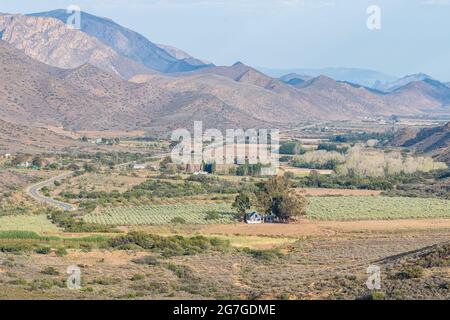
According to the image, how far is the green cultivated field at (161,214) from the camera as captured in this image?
6062 centimetres

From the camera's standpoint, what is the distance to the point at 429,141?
5546 inches

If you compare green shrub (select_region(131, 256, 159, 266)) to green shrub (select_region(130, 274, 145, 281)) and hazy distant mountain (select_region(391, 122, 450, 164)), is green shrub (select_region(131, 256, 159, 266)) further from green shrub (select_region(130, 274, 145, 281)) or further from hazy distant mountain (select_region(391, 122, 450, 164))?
hazy distant mountain (select_region(391, 122, 450, 164))

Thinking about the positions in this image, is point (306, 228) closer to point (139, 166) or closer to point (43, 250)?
point (43, 250)

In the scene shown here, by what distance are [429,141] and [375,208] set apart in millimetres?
74656

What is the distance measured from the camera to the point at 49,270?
35.8 m

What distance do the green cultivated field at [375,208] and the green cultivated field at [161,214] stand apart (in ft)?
24.5

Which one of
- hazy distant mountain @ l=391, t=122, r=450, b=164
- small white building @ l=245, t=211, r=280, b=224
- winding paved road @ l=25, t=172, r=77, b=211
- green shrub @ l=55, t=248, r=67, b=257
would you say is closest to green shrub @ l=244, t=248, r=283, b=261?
green shrub @ l=55, t=248, r=67, b=257

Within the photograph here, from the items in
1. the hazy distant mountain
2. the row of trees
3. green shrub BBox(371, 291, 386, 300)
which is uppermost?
the hazy distant mountain

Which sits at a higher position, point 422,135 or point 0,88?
point 0,88

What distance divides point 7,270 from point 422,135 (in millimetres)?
121301

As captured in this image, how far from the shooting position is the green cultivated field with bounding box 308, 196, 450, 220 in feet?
212

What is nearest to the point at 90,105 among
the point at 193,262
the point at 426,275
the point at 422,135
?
the point at 422,135

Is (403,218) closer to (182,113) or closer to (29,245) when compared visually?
(29,245)

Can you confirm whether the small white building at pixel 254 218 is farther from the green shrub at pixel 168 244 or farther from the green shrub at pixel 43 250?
the green shrub at pixel 43 250
